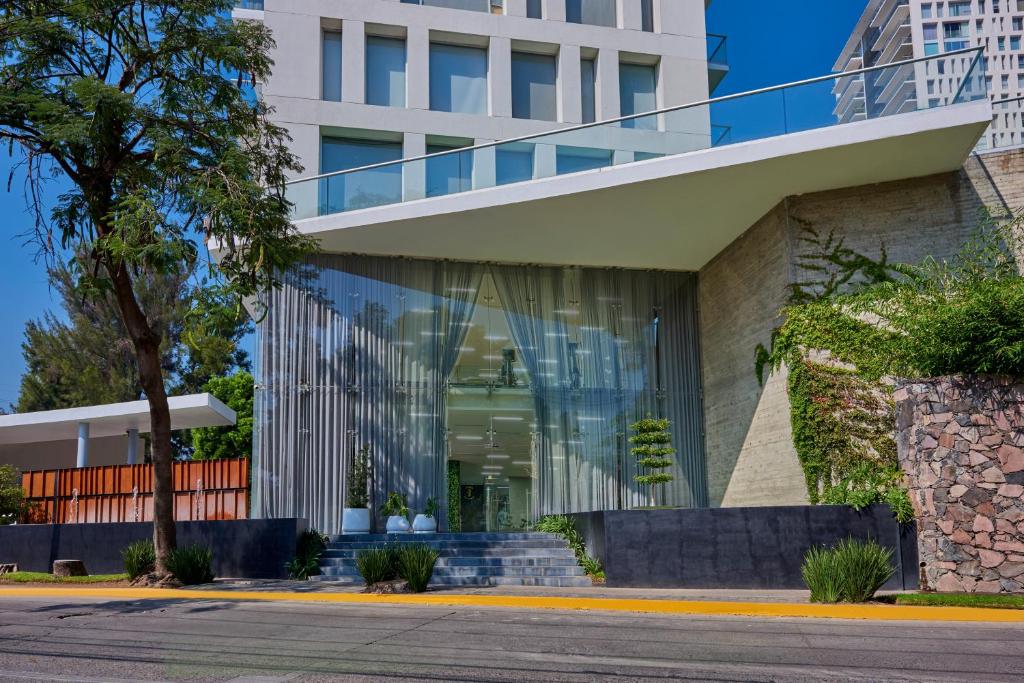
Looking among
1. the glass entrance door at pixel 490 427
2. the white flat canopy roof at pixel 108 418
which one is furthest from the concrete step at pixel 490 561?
the white flat canopy roof at pixel 108 418

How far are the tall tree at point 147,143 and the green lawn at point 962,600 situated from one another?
1057cm

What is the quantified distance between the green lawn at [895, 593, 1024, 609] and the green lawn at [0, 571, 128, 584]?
488 inches

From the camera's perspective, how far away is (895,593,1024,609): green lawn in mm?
11188

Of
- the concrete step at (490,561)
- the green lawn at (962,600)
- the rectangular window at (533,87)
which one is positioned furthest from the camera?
Answer: the rectangular window at (533,87)

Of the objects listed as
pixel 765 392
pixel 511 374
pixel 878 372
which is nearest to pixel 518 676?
pixel 878 372

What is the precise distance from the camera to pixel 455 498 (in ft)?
64.4

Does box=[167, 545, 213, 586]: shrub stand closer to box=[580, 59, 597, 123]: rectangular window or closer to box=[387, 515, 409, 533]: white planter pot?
box=[387, 515, 409, 533]: white planter pot

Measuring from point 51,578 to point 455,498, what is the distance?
25.8 feet

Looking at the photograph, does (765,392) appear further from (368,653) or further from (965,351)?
(368,653)

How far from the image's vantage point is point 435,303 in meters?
20.5

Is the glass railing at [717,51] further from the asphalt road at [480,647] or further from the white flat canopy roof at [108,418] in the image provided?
the asphalt road at [480,647]

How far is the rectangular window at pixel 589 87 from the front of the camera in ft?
77.5

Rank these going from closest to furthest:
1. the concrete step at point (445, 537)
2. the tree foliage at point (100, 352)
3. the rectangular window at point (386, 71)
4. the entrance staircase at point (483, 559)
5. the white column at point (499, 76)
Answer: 1. the entrance staircase at point (483, 559)
2. the concrete step at point (445, 537)
3. the rectangular window at point (386, 71)
4. the white column at point (499, 76)
5. the tree foliage at point (100, 352)

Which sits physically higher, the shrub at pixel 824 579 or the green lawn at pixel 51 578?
the shrub at pixel 824 579
